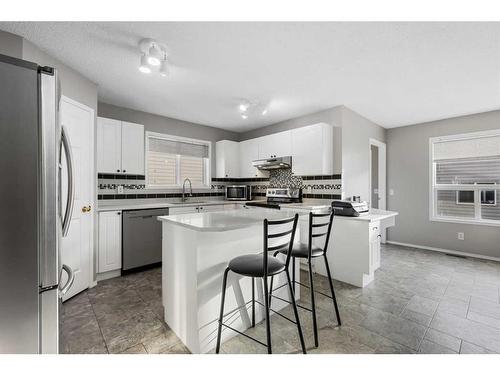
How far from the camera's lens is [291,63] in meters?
2.35

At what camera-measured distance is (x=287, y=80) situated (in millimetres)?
2748

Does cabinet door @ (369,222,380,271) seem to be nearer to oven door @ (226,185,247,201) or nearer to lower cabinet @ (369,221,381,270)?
lower cabinet @ (369,221,381,270)

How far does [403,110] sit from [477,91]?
2.95 feet

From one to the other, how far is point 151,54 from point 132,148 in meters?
1.85

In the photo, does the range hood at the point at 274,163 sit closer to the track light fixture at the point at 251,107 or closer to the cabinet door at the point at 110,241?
the track light fixture at the point at 251,107

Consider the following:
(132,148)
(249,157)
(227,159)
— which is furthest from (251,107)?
(132,148)

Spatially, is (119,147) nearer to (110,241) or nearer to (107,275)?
(110,241)

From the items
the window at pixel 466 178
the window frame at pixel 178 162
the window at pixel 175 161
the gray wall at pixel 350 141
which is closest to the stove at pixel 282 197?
the gray wall at pixel 350 141

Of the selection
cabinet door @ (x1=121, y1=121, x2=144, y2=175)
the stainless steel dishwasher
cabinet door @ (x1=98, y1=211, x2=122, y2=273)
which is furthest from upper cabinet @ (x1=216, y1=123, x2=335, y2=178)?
cabinet door @ (x1=98, y1=211, x2=122, y2=273)

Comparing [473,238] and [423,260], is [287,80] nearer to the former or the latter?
[423,260]

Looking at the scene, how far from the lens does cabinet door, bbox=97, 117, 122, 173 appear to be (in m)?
3.14

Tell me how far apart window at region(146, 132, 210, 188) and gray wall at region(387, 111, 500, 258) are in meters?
4.00

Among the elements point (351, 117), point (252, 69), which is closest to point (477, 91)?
point (351, 117)

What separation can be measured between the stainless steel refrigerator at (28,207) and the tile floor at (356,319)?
919mm
